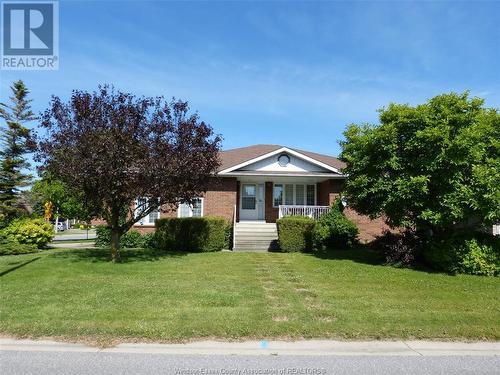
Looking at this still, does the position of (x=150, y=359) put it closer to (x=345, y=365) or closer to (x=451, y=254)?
(x=345, y=365)

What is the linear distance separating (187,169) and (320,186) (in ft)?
38.4

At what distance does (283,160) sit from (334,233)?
555 cm

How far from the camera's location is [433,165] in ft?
36.4

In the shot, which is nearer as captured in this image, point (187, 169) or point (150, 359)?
point (150, 359)

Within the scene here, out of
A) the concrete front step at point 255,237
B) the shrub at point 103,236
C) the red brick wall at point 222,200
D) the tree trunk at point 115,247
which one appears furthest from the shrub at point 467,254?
the shrub at point 103,236

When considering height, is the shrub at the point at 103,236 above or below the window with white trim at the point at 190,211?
below

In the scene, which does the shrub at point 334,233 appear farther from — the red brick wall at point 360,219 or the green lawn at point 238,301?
the green lawn at point 238,301

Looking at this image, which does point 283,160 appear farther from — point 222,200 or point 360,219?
Result: point 360,219

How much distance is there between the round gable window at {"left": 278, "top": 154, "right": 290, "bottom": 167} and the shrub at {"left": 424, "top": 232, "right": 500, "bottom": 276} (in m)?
10.2

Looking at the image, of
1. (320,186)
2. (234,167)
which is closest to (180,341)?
(234,167)

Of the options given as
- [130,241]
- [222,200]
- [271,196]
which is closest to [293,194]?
[271,196]

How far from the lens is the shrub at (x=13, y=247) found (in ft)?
49.6

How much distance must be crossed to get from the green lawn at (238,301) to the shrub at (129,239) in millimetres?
6221

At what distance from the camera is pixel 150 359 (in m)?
4.92
